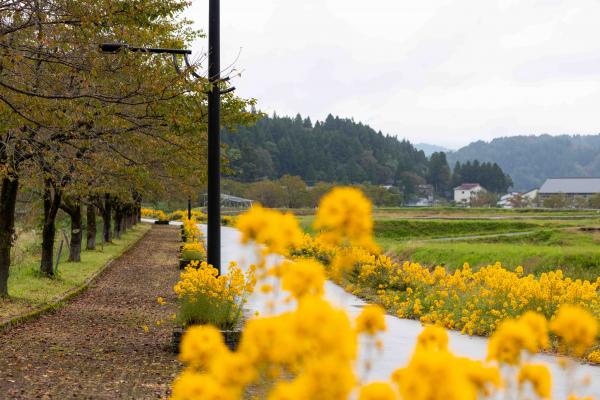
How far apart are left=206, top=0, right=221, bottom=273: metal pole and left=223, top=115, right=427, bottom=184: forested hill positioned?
10338 cm

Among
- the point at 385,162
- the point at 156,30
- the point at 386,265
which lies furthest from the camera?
the point at 385,162

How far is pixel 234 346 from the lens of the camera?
351 inches

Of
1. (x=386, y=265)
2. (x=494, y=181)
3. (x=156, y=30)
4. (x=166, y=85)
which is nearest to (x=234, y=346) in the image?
(x=166, y=85)

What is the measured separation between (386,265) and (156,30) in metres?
8.75

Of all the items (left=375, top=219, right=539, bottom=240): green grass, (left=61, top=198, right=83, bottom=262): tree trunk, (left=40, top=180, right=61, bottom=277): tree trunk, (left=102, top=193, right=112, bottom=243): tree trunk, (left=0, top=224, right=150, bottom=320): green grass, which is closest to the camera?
(left=0, top=224, right=150, bottom=320): green grass

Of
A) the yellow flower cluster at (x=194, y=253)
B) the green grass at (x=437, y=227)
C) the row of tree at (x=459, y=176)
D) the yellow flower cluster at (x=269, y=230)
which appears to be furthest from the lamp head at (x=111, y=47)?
Answer: the row of tree at (x=459, y=176)

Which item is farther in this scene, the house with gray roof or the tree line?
the house with gray roof

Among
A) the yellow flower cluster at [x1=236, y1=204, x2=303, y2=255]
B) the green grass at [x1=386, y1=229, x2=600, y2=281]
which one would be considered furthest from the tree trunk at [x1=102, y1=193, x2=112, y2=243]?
the yellow flower cluster at [x1=236, y1=204, x2=303, y2=255]

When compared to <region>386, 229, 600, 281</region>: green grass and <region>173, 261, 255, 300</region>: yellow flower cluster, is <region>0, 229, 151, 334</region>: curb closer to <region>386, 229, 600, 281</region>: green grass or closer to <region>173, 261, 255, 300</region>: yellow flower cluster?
<region>173, 261, 255, 300</region>: yellow flower cluster

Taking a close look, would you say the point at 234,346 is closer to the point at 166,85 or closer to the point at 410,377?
the point at 166,85

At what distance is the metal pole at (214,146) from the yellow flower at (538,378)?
28.4 ft

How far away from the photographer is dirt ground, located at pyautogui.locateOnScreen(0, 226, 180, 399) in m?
7.23

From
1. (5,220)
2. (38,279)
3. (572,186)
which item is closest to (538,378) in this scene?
(5,220)

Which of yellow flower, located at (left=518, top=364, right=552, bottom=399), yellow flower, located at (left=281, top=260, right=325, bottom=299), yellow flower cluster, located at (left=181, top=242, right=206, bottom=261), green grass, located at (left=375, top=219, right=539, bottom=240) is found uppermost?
yellow flower, located at (left=281, top=260, right=325, bottom=299)
